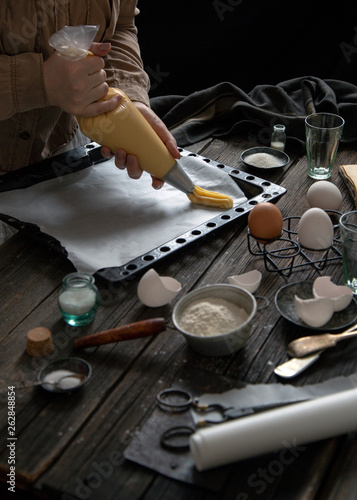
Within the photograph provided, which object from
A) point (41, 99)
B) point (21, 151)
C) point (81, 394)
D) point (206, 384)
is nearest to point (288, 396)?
point (206, 384)

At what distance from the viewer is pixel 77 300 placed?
958 millimetres

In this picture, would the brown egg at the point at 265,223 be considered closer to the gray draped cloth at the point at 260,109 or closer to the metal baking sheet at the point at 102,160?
the metal baking sheet at the point at 102,160

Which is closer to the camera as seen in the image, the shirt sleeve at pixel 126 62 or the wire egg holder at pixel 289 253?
the wire egg holder at pixel 289 253

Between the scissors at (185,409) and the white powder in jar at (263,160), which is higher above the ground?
the scissors at (185,409)

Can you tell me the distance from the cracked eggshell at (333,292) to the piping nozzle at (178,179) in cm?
41

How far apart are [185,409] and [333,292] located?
336 mm

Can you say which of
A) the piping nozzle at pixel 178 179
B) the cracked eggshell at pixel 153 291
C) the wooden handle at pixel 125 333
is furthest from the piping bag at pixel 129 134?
the wooden handle at pixel 125 333

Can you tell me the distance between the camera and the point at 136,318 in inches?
38.8

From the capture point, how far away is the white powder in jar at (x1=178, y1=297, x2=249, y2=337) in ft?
2.90

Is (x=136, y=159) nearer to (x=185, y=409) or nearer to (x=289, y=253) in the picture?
(x=289, y=253)

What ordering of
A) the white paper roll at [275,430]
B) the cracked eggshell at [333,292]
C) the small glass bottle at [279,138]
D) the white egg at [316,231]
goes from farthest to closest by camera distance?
the small glass bottle at [279,138] → the white egg at [316,231] → the cracked eggshell at [333,292] → the white paper roll at [275,430]

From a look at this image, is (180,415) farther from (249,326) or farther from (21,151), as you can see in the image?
(21,151)

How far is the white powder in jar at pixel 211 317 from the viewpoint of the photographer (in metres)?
0.88

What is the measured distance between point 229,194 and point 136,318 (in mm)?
464
